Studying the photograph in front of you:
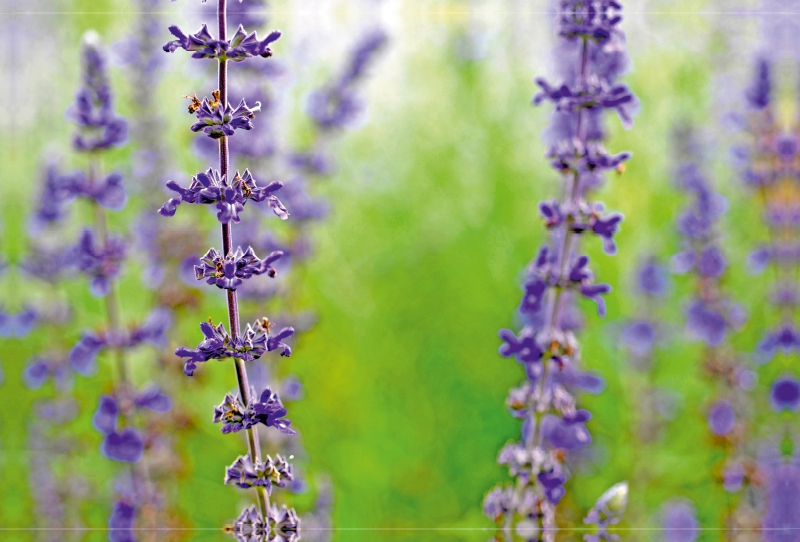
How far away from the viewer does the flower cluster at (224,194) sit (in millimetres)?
2498

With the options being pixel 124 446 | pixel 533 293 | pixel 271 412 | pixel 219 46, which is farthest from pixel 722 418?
pixel 219 46

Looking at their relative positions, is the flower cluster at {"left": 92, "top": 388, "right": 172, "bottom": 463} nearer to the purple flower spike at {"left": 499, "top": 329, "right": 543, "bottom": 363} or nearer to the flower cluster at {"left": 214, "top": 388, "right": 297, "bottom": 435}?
the flower cluster at {"left": 214, "top": 388, "right": 297, "bottom": 435}

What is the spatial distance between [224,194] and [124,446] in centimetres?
214

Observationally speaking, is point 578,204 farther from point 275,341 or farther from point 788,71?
point 788,71

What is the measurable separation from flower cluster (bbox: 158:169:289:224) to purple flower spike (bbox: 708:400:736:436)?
3.85m

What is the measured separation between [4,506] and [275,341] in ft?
14.4

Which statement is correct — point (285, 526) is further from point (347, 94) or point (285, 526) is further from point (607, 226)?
point (347, 94)

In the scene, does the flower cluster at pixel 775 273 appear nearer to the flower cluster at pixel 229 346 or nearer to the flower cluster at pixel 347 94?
the flower cluster at pixel 347 94

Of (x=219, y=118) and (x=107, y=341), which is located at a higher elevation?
(x=219, y=118)

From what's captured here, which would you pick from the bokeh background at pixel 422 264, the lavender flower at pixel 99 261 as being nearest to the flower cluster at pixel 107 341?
the lavender flower at pixel 99 261

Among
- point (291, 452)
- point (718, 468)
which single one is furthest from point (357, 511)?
point (718, 468)

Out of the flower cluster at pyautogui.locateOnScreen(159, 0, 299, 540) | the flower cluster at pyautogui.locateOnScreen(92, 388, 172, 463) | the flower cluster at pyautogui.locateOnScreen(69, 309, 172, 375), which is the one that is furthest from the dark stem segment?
the flower cluster at pyautogui.locateOnScreen(69, 309, 172, 375)

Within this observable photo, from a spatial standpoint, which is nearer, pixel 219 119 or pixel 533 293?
pixel 219 119

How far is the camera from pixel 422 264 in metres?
7.13
